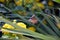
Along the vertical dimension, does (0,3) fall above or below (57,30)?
above

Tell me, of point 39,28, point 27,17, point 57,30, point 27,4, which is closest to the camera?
point 57,30

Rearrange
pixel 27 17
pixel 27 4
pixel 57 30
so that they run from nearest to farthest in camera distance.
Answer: pixel 57 30
pixel 27 17
pixel 27 4

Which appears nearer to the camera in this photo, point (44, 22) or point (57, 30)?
point (57, 30)

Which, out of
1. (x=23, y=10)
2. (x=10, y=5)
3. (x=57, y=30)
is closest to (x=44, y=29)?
(x=57, y=30)

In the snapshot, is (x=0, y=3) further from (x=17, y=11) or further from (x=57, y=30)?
(x=57, y=30)

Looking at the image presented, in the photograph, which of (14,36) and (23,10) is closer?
(14,36)

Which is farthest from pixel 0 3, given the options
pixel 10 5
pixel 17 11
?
pixel 17 11

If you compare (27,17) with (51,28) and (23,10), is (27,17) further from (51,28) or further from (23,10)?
(51,28)

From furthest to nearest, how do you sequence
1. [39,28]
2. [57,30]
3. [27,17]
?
[27,17] → [39,28] → [57,30]

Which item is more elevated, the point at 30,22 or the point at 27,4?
the point at 27,4
